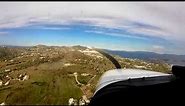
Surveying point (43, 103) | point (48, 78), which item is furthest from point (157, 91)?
point (48, 78)

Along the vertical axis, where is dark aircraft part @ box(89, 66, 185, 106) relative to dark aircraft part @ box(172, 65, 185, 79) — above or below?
below

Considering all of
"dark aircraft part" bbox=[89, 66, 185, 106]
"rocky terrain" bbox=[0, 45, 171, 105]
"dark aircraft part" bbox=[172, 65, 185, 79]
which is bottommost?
"rocky terrain" bbox=[0, 45, 171, 105]

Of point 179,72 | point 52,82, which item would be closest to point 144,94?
point 179,72

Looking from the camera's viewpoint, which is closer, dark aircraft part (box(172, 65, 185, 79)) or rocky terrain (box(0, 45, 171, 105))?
rocky terrain (box(0, 45, 171, 105))

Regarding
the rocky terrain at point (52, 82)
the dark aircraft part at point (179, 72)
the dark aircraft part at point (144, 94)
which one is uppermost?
the dark aircraft part at point (179, 72)

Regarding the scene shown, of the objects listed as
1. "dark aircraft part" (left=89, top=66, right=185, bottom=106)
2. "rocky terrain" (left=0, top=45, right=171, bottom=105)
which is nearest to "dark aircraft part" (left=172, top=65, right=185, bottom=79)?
"dark aircraft part" (left=89, top=66, right=185, bottom=106)

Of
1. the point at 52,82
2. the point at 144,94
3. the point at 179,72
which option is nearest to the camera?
the point at 144,94

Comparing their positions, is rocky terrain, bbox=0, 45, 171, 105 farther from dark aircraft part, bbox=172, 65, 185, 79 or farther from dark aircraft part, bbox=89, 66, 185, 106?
dark aircraft part, bbox=172, 65, 185, 79

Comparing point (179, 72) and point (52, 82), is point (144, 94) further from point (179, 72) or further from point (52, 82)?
point (52, 82)

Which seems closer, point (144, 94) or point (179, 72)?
point (144, 94)

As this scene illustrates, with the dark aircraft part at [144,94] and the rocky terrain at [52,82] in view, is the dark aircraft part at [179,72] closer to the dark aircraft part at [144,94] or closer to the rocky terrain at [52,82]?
the dark aircraft part at [144,94]

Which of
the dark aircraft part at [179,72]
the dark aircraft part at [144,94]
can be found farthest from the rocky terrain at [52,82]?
the dark aircraft part at [179,72]
